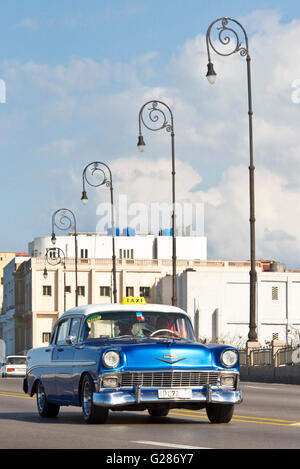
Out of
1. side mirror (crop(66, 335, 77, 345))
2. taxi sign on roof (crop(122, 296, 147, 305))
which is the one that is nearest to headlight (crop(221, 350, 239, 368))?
taxi sign on roof (crop(122, 296, 147, 305))

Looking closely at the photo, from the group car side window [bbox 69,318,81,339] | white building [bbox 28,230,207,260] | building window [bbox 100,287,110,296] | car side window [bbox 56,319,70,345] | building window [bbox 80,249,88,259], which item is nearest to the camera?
car side window [bbox 69,318,81,339]

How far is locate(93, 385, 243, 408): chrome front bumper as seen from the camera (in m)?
14.5

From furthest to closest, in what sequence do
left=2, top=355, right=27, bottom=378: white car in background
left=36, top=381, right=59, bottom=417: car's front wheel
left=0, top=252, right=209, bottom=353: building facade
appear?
left=0, top=252, right=209, bottom=353: building facade, left=2, top=355, right=27, bottom=378: white car in background, left=36, top=381, right=59, bottom=417: car's front wheel

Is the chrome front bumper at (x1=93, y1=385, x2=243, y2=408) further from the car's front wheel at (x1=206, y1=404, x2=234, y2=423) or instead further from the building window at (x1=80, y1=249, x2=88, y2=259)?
the building window at (x1=80, y1=249, x2=88, y2=259)

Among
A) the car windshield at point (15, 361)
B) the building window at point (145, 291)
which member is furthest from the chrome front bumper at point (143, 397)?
the building window at point (145, 291)

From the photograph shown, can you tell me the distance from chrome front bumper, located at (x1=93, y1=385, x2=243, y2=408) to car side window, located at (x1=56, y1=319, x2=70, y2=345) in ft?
7.73

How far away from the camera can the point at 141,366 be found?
48.0 ft

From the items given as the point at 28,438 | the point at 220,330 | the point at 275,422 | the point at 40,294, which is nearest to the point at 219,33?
the point at 275,422

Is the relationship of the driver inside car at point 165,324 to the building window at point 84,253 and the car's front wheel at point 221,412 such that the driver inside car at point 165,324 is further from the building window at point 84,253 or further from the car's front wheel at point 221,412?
the building window at point 84,253

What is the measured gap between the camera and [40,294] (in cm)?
11225

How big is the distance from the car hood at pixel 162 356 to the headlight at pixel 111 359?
87mm

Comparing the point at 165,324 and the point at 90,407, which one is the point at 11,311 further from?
the point at 90,407

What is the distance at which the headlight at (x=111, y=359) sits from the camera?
48.1 feet
